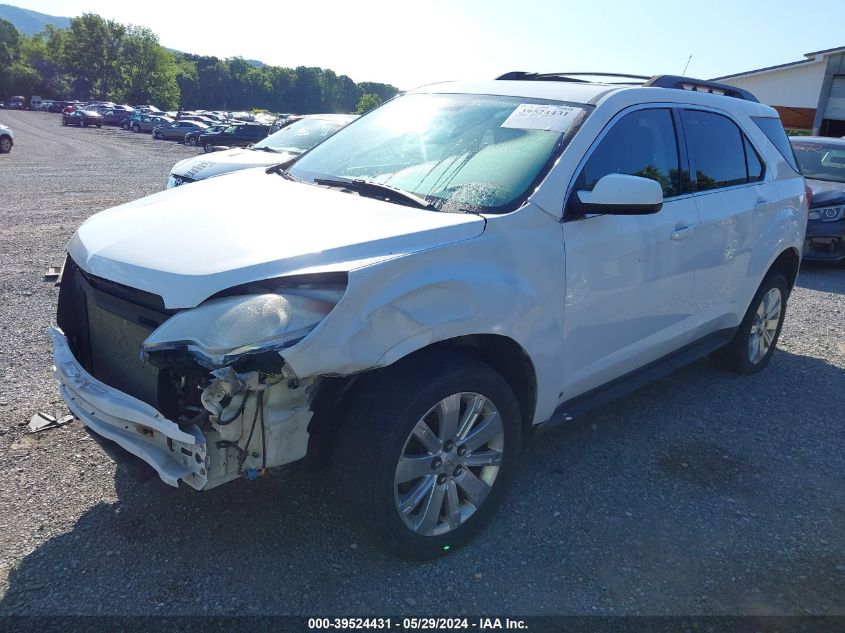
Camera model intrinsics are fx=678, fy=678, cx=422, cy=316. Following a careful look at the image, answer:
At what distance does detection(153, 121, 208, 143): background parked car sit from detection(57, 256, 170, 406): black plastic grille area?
130ft

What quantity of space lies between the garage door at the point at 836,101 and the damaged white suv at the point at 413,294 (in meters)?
25.6

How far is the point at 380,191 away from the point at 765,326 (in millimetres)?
3473

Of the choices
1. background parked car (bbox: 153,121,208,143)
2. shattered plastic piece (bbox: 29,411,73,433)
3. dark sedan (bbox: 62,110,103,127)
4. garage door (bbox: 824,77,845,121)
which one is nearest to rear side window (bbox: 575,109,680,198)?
shattered plastic piece (bbox: 29,411,73,433)

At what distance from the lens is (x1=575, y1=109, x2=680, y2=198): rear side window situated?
3.25 metres

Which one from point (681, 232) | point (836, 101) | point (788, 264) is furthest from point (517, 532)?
point (836, 101)

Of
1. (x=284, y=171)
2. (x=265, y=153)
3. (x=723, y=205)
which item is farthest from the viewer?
(x=265, y=153)

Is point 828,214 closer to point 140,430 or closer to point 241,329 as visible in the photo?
point 241,329

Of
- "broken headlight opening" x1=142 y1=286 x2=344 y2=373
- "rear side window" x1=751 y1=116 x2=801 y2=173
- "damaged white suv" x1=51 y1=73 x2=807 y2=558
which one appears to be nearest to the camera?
"broken headlight opening" x1=142 y1=286 x2=344 y2=373

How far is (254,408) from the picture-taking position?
7.57ft

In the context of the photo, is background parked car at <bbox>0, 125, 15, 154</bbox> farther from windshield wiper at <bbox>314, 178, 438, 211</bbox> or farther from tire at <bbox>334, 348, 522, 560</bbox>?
tire at <bbox>334, 348, 522, 560</bbox>

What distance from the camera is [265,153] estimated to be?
9906 millimetres

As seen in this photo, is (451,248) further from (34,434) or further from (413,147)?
(34,434)

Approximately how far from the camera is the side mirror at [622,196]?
2936 millimetres

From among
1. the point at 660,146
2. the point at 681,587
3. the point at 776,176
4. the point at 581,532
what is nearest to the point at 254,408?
the point at 581,532
